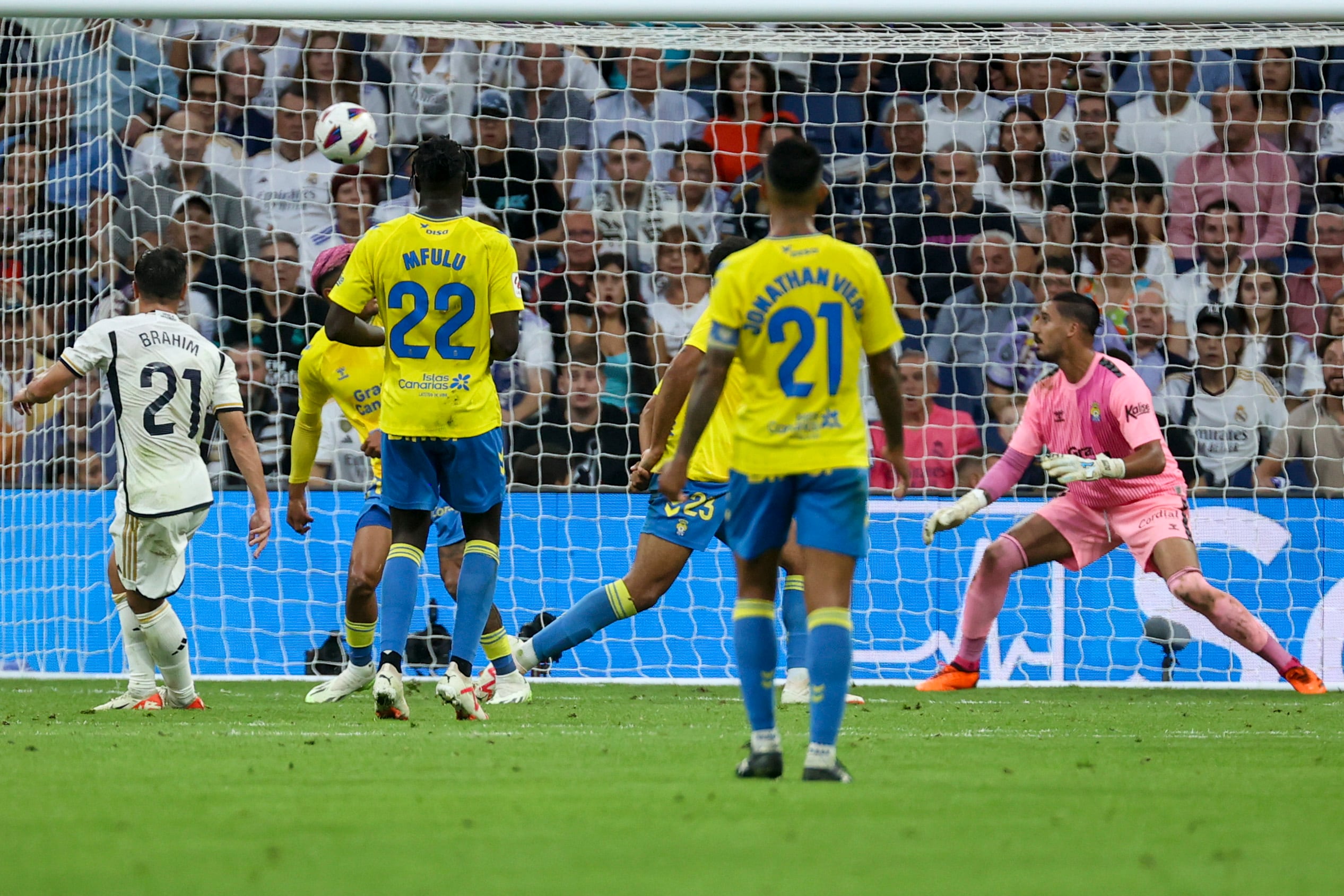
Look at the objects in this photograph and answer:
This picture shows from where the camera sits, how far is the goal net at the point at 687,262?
9.53m

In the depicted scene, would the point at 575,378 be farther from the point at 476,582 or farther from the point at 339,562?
the point at 476,582

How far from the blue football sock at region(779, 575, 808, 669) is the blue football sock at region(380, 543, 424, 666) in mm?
2034

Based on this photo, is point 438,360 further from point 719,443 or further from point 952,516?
point 952,516

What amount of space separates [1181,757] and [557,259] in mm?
7110

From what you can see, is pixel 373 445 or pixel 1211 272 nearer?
pixel 373 445

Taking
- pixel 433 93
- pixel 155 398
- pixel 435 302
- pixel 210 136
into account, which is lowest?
pixel 155 398

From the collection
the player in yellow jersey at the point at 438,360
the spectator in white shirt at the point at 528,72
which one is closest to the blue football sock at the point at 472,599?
the player in yellow jersey at the point at 438,360

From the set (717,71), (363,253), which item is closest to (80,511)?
(363,253)

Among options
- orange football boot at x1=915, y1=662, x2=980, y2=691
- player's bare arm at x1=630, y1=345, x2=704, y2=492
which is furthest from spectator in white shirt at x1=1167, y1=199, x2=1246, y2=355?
player's bare arm at x1=630, y1=345, x2=704, y2=492

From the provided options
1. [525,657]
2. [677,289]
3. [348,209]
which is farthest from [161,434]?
[677,289]

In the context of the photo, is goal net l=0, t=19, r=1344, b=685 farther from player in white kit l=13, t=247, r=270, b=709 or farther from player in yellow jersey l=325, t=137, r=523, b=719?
player in yellow jersey l=325, t=137, r=523, b=719

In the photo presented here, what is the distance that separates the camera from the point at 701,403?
4289mm

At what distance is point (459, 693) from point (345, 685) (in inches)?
53.5

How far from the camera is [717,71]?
1180 centimetres
